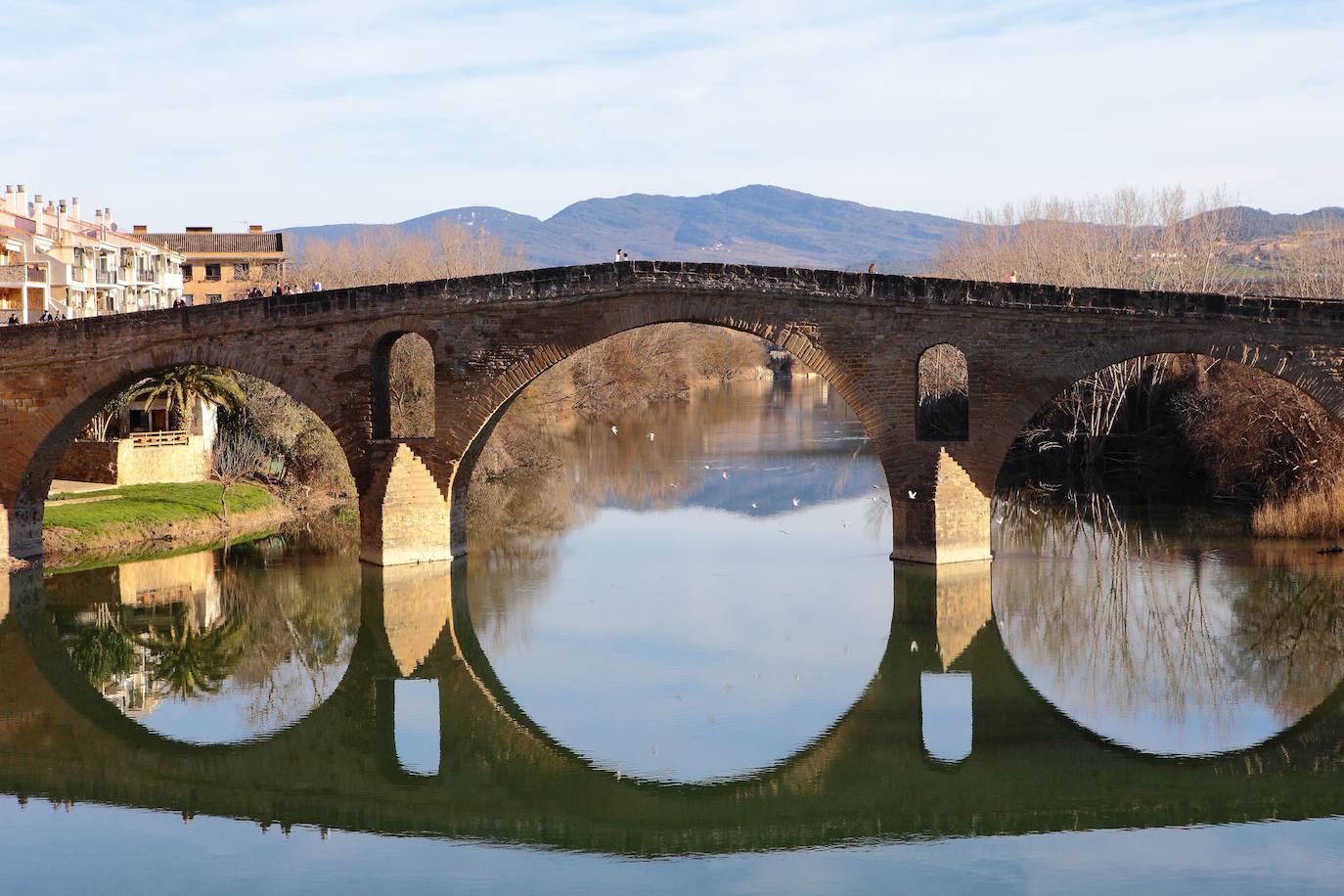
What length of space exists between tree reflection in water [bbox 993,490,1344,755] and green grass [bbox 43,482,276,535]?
1467 centimetres

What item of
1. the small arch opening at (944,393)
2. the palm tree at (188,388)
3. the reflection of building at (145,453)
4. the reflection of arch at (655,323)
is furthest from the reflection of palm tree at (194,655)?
the small arch opening at (944,393)

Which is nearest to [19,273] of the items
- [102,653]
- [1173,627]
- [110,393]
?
[110,393]

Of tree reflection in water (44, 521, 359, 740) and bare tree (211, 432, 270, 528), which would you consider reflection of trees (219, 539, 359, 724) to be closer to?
tree reflection in water (44, 521, 359, 740)

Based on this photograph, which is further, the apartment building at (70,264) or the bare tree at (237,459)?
the apartment building at (70,264)

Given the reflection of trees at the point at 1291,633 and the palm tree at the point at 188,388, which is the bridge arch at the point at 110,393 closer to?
the palm tree at the point at 188,388

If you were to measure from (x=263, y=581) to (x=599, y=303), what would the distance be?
22.8 feet

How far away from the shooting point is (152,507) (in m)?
27.7

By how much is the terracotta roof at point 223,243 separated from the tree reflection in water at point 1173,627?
45354 millimetres

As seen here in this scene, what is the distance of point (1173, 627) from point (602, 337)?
9190 millimetres

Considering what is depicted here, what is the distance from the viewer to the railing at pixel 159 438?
30000mm

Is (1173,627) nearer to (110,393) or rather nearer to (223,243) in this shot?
(110,393)

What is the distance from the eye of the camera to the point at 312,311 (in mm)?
23625

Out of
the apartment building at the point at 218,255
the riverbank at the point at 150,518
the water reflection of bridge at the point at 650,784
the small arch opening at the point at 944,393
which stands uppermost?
the apartment building at the point at 218,255

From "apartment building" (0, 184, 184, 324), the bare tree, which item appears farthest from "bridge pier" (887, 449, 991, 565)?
"apartment building" (0, 184, 184, 324)
